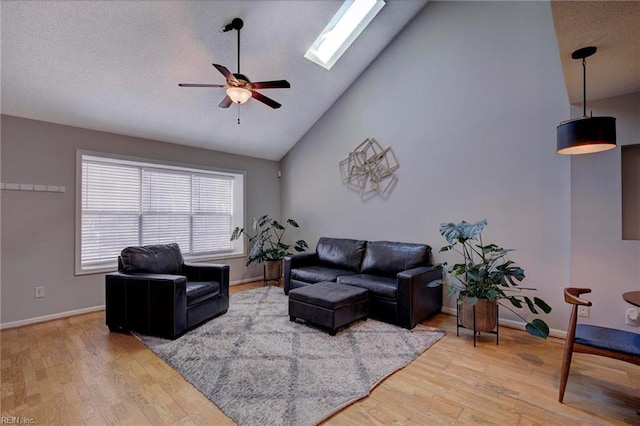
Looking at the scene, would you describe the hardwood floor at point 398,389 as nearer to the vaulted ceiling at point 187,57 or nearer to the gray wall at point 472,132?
the gray wall at point 472,132

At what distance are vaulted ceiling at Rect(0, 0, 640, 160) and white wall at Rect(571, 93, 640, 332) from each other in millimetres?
278

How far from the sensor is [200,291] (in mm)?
3182

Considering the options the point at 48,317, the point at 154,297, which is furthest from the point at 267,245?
the point at 48,317

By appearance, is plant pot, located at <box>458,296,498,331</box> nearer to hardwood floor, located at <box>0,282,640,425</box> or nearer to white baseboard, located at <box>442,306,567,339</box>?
hardwood floor, located at <box>0,282,640,425</box>

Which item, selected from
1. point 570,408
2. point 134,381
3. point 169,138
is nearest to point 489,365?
point 570,408

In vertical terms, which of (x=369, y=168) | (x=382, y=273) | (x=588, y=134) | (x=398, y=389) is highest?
(x=369, y=168)

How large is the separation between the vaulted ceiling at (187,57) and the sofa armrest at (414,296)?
2.19m

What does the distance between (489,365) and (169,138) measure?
482 centimetres

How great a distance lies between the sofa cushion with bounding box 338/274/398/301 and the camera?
3267 mm

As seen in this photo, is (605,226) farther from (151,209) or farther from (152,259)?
(151,209)

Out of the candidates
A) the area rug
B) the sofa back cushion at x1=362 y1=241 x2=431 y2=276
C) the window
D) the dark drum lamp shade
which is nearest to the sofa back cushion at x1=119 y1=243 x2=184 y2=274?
the area rug

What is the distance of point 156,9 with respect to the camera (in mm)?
2744

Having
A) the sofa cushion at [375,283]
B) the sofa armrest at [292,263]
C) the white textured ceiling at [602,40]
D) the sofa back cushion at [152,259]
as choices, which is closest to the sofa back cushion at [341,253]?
the sofa armrest at [292,263]

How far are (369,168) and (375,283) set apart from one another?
1827 millimetres
